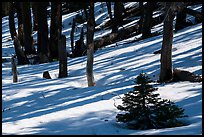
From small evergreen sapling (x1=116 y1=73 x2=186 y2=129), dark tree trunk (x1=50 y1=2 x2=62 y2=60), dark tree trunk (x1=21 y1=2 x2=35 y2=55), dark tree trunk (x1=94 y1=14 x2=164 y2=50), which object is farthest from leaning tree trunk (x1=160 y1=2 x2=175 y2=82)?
dark tree trunk (x1=21 y1=2 x2=35 y2=55)

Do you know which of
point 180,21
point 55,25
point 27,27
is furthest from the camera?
point 27,27

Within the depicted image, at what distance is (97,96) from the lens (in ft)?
30.5

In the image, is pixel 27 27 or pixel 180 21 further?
pixel 27 27

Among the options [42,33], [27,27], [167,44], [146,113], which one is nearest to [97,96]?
[167,44]

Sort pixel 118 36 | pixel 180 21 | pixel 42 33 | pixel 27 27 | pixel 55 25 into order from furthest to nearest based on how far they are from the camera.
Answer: pixel 118 36
pixel 27 27
pixel 180 21
pixel 42 33
pixel 55 25

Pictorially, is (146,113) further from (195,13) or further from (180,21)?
(195,13)

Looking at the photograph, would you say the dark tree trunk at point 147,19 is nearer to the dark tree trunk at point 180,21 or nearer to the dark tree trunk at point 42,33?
the dark tree trunk at point 180,21

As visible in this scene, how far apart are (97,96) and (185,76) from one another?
2890 mm

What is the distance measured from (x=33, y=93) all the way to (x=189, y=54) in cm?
654

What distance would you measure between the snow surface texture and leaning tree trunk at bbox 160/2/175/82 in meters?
0.63

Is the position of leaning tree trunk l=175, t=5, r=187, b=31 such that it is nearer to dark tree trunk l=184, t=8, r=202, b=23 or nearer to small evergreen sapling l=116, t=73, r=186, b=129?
dark tree trunk l=184, t=8, r=202, b=23

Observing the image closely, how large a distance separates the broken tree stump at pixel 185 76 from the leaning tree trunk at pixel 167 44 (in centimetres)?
18

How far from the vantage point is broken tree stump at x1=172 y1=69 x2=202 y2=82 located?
33.5ft

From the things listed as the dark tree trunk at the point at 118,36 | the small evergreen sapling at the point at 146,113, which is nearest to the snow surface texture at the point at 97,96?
the small evergreen sapling at the point at 146,113
